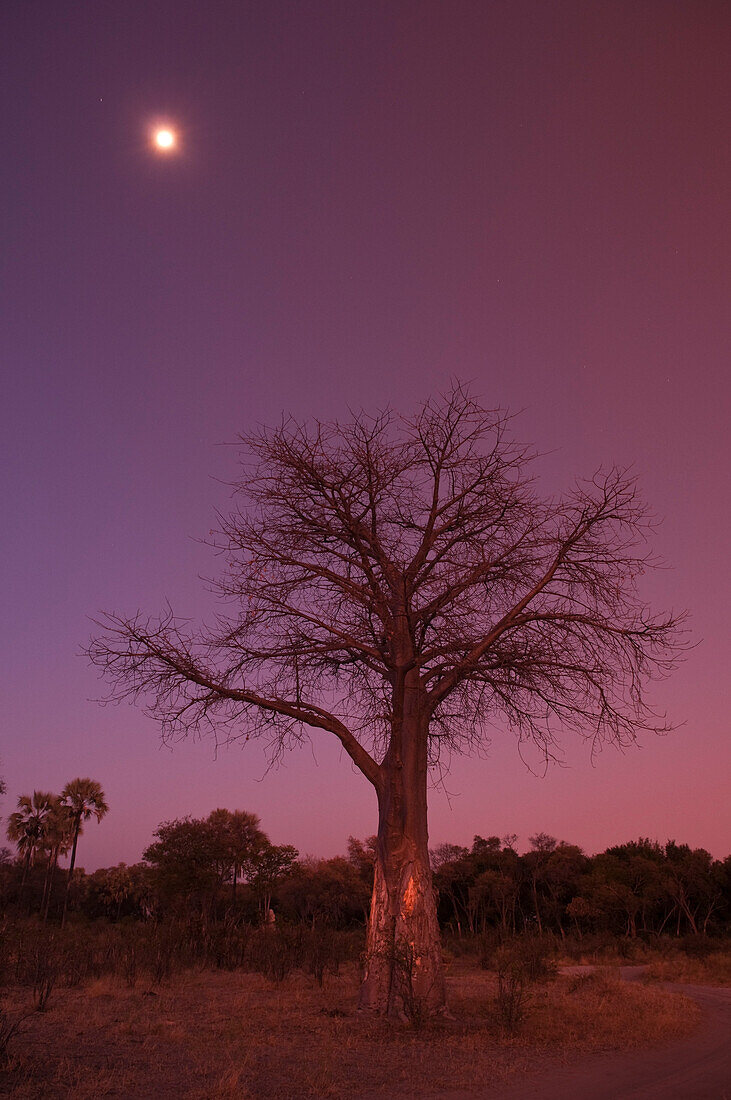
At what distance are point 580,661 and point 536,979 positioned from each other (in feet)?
22.2

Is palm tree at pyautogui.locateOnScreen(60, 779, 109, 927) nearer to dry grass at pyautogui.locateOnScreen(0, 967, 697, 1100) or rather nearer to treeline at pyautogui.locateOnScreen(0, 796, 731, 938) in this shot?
treeline at pyautogui.locateOnScreen(0, 796, 731, 938)

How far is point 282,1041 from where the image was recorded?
6.66 meters

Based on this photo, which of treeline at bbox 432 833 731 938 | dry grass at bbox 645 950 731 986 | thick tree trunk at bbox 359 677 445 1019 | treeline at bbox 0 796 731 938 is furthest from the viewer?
treeline at bbox 432 833 731 938

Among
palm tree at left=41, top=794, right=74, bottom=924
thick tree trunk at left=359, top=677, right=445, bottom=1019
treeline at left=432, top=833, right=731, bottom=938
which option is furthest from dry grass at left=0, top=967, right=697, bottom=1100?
palm tree at left=41, top=794, right=74, bottom=924

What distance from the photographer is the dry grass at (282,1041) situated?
4.96 m

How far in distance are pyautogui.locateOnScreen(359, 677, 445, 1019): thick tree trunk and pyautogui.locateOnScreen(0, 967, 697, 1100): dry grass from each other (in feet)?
1.35

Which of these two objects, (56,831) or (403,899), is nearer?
(403,899)

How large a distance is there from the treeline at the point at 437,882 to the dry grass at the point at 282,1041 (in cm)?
1711

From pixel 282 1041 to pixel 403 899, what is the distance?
2.17 meters

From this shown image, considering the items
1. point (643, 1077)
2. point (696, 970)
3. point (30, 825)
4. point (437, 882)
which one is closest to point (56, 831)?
point (30, 825)

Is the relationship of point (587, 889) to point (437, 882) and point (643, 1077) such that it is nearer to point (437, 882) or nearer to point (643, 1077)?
point (437, 882)

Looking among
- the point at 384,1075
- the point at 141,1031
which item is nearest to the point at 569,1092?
the point at 384,1075

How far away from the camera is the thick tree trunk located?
25.8 feet

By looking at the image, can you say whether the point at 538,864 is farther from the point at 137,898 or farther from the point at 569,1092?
the point at 569,1092
